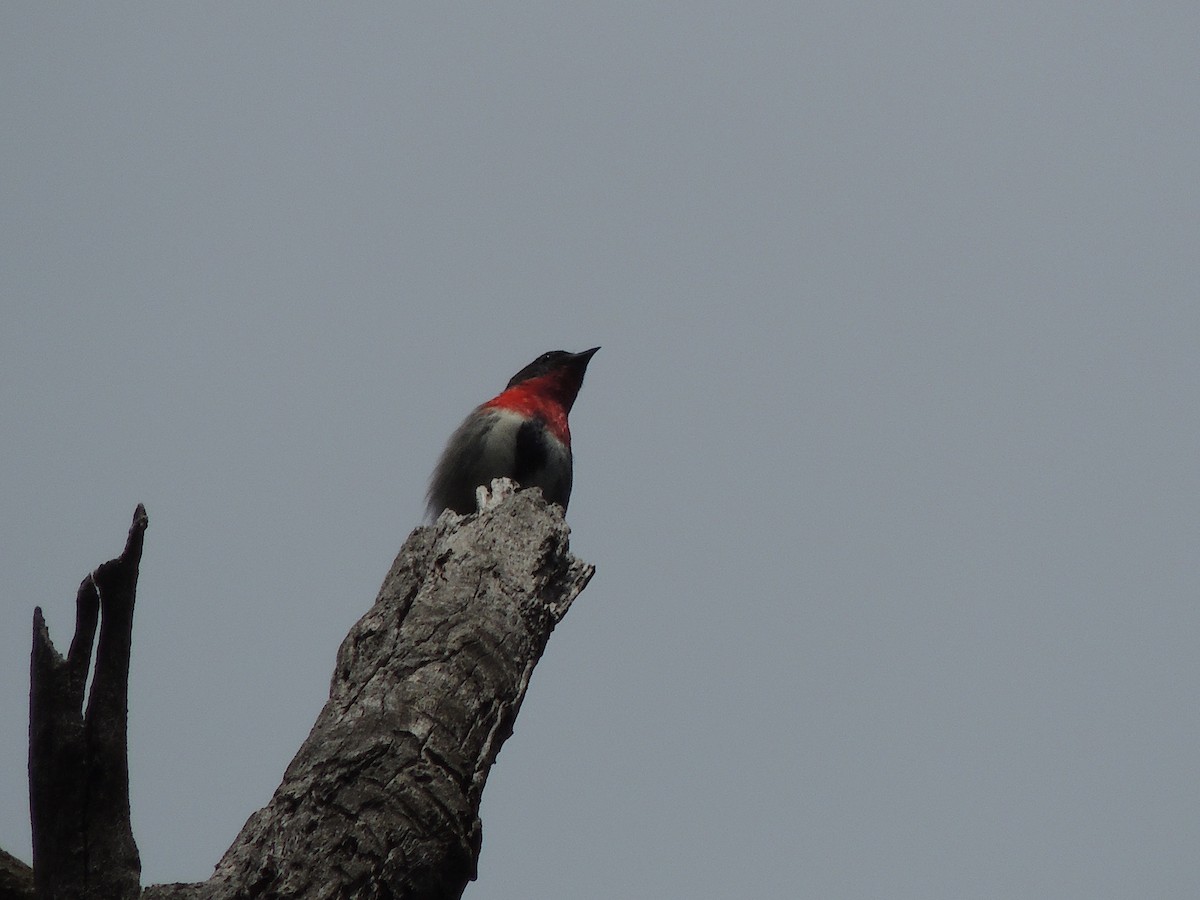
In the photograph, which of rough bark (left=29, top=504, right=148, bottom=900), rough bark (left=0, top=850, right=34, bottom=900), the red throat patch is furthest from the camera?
the red throat patch

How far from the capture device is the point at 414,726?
11.7ft

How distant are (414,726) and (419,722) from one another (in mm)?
24

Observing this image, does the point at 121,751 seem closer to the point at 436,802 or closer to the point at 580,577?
the point at 436,802

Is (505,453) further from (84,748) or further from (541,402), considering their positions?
(84,748)

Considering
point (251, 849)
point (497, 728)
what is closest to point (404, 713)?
point (497, 728)

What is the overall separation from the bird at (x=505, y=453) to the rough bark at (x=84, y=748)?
490 centimetres

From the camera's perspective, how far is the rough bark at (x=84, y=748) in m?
2.71

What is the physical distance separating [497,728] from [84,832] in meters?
1.29

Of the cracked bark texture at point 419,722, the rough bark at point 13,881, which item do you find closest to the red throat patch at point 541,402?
the cracked bark texture at point 419,722

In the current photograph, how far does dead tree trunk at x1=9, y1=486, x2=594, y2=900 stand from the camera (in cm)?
314

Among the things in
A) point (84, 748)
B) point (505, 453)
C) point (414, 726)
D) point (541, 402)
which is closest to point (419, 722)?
point (414, 726)

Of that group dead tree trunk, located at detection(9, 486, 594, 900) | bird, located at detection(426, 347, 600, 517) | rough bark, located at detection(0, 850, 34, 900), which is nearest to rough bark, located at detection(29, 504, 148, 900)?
dead tree trunk, located at detection(9, 486, 594, 900)

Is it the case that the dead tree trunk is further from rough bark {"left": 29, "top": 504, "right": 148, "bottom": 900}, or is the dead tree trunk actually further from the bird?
the bird

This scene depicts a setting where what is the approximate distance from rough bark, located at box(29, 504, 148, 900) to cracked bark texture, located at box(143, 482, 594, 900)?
0.21 m
